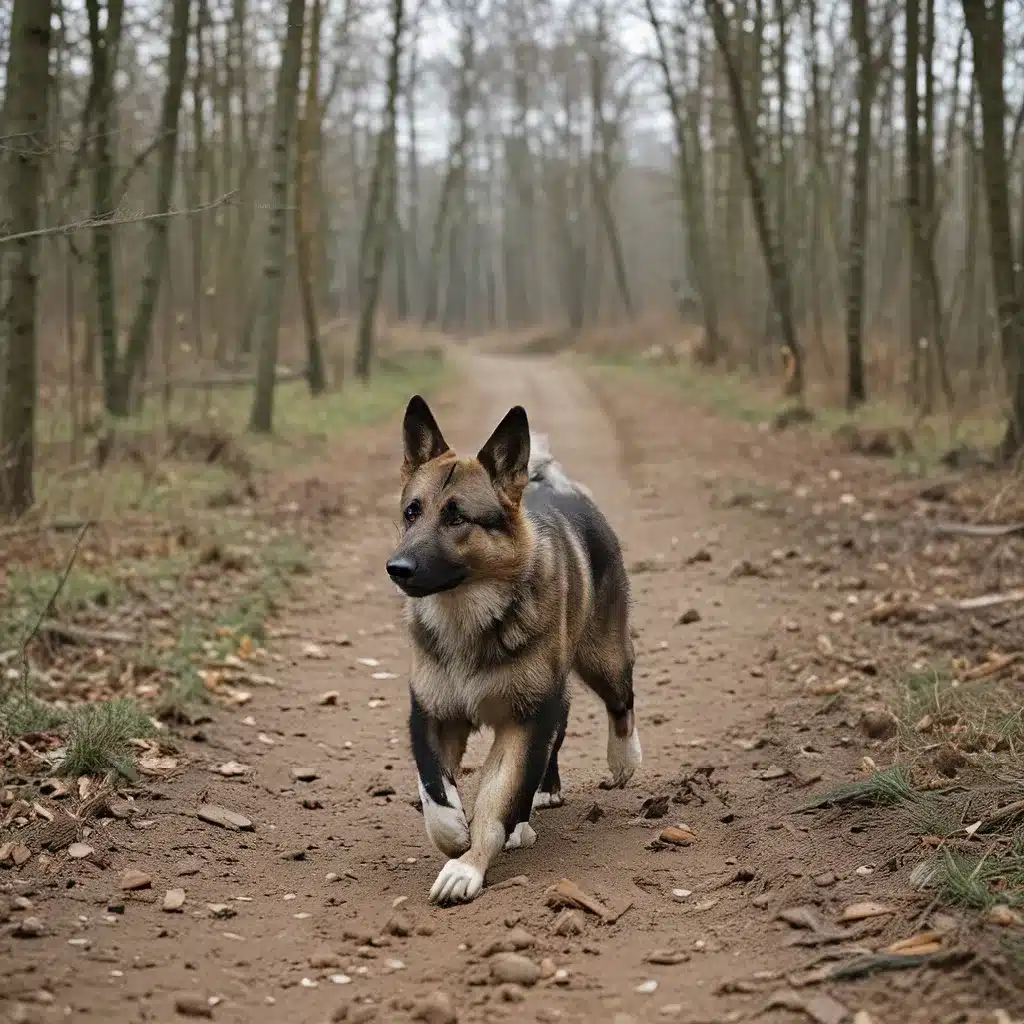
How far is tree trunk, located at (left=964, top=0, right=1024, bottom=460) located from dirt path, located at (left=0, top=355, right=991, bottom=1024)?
433 cm

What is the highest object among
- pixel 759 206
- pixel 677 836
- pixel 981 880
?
pixel 759 206

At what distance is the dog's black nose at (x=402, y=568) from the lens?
515 centimetres

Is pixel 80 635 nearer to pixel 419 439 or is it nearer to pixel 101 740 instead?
pixel 101 740

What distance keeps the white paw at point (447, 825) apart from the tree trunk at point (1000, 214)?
9.37m

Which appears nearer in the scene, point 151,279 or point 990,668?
point 990,668

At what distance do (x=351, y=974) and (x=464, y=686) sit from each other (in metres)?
1.40

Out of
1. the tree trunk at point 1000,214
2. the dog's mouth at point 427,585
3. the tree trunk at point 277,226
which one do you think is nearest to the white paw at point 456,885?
the dog's mouth at point 427,585

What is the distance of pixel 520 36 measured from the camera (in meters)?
45.9

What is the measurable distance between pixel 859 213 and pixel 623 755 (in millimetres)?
15681

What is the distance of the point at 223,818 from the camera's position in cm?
615

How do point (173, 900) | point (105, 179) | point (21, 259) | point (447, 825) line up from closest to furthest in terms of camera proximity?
point (173, 900) → point (447, 825) → point (21, 259) → point (105, 179)

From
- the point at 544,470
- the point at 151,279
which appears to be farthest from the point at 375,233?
the point at 544,470

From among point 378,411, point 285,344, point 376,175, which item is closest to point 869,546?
point 378,411

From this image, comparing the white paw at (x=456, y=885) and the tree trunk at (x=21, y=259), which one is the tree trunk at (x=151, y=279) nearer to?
the tree trunk at (x=21, y=259)
